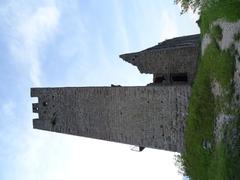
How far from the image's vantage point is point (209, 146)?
1526 cm

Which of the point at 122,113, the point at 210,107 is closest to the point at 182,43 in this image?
the point at 122,113

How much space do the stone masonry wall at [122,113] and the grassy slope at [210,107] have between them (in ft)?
1.71

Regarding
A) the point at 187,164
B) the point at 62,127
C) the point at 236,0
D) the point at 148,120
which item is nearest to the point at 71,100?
the point at 62,127

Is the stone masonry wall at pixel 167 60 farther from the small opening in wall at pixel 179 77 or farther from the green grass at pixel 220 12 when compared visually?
the green grass at pixel 220 12

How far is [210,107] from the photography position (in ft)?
51.2

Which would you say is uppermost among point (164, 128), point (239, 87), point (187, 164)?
point (239, 87)

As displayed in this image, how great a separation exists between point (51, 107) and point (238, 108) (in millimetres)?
8867

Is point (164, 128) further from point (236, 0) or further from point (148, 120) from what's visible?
point (236, 0)

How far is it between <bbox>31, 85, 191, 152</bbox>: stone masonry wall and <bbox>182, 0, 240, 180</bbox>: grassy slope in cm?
52

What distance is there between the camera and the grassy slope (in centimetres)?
1472

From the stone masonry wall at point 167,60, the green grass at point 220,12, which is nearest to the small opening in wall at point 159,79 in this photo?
the stone masonry wall at point 167,60

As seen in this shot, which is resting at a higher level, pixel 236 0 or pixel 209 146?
pixel 236 0

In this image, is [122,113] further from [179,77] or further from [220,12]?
[220,12]

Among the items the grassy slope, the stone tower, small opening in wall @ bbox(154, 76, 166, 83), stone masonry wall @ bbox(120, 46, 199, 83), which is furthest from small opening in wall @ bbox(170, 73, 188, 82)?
the grassy slope
